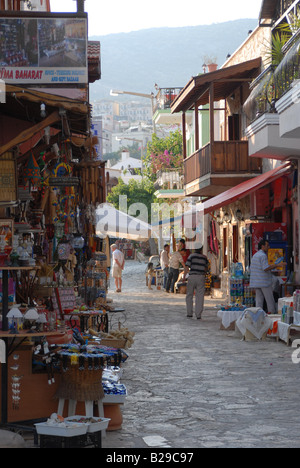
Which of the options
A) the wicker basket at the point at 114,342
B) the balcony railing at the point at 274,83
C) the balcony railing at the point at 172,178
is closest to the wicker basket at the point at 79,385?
the wicker basket at the point at 114,342

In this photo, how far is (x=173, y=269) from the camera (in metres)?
29.6

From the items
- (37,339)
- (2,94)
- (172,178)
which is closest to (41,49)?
(2,94)

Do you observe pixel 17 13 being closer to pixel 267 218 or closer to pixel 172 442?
pixel 172 442

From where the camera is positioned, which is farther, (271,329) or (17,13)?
(271,329)

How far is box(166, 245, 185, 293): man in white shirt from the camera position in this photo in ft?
94.2

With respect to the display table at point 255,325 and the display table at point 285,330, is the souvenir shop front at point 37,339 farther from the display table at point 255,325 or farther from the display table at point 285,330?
the display table at point 255,325

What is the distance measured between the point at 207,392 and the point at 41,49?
5101mm

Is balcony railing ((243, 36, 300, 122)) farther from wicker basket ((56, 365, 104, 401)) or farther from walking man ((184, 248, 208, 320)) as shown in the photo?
wicker basket ((56, 365, 104, 401))

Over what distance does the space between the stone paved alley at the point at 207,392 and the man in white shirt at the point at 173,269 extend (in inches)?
448

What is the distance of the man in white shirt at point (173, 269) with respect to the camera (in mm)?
28719

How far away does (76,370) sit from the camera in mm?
7742

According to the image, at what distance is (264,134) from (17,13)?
8213mm

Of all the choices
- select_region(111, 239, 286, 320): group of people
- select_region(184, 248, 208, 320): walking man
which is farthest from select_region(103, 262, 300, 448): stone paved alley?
select_region(184, 248, 208, 320): walking man
